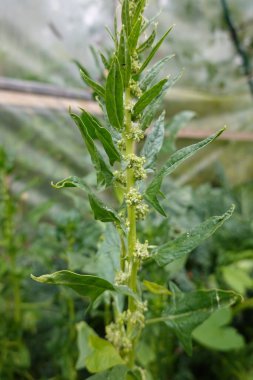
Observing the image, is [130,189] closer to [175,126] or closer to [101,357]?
[101,357]

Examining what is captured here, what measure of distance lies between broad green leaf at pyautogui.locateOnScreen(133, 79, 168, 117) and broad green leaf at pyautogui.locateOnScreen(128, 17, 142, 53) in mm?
55

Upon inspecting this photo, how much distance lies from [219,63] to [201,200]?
1254 millimetres

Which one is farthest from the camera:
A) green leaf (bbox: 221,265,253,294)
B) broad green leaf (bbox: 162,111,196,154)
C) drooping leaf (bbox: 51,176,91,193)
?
green leaf (bbox: 221,265,253,294)

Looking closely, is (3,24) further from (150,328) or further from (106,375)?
(106,375)

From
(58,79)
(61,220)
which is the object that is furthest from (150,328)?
(58,79)

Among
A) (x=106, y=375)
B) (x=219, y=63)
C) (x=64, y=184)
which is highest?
(x=219, y=63)

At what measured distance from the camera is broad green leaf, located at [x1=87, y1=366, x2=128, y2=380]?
48 cm

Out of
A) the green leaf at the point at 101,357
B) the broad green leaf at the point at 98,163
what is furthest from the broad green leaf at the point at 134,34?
the green leaf at the point at 101,357

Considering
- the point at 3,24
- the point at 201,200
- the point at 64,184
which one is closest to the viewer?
the point at 64,184

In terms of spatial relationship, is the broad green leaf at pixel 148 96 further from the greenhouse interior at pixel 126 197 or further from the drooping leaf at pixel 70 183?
the drooping leaf at pixel 70 183

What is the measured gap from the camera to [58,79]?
1947 millimetres

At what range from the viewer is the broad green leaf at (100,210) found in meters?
0.44

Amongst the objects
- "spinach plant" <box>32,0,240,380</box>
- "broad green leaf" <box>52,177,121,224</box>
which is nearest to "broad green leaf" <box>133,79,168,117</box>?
"spinach plant" <box>32,0,240,380</box>

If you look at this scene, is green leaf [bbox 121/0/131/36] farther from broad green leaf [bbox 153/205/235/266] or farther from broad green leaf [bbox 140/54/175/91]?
broad green leaf [bbox 153/205/235/266]
